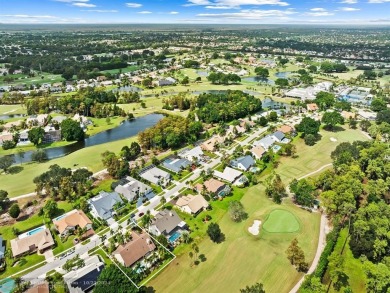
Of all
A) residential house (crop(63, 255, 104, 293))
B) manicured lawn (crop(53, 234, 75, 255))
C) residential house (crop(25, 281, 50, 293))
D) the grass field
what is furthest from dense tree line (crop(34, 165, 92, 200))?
the grass field

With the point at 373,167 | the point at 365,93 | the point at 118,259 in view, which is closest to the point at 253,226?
the point at 118,259

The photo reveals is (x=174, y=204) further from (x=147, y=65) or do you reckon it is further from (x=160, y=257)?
(x=147, y=65)

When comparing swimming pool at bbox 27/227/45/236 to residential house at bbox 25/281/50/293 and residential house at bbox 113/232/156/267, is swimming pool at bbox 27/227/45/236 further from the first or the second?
residential house at bbox 113/232/156/267

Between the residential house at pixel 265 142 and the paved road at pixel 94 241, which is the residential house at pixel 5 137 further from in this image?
the residential house at pixel 265 142

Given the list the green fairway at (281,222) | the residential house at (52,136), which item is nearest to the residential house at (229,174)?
the green fairway at (281,222)

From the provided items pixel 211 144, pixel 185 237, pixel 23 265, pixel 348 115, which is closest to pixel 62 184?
pixel 23 265

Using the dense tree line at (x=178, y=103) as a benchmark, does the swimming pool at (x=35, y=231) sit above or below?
below

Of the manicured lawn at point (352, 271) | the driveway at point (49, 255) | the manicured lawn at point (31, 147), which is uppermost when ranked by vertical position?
the manicured lawn at point (31, 147)
